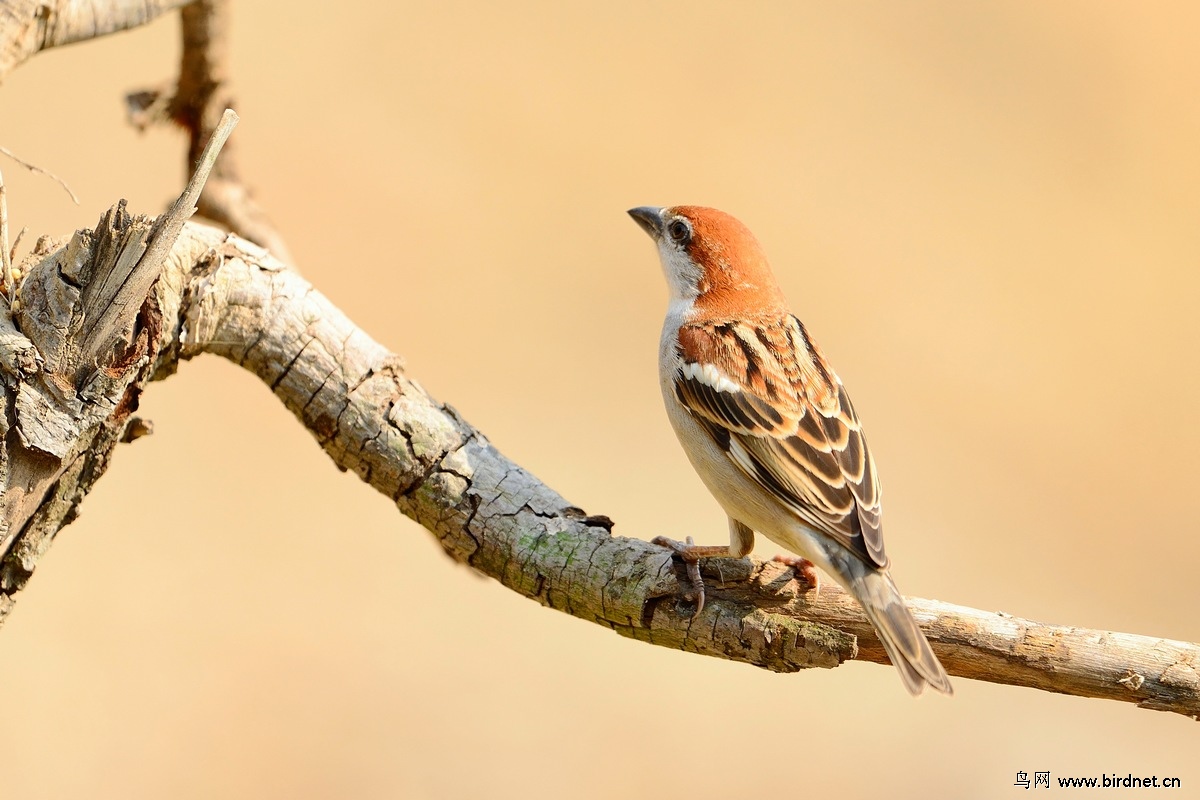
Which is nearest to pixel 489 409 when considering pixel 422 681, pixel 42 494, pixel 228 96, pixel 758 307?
pixel 422 681

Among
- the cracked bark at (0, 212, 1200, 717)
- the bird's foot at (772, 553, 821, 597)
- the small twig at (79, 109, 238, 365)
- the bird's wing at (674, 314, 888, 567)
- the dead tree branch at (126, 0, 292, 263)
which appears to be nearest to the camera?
the small twig at (79, 109, 238, 365)

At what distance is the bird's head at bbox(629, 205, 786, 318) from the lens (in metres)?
4.47

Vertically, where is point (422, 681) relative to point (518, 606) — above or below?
below

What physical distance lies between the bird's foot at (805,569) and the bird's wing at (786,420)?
13 cm

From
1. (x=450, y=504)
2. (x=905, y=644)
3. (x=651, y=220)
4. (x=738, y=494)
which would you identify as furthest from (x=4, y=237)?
(x=905, y=644)

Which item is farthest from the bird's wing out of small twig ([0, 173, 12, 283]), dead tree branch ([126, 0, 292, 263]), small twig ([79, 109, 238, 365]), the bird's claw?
small twig ([0, 173, 12, 283])

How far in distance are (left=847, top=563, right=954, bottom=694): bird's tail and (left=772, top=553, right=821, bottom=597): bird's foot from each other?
0.26 m

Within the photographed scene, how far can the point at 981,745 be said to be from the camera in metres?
7.34

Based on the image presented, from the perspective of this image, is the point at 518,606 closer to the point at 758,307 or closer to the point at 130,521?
the point at 130,521

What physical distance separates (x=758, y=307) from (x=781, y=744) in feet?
13.5

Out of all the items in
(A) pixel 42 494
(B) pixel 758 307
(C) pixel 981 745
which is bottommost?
(A) pixel 42 494

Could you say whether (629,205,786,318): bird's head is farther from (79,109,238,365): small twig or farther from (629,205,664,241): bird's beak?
(79,109,238,365): small twig

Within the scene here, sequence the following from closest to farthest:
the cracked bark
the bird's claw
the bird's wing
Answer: the cracked bark, the bird's claw, the bird's wing

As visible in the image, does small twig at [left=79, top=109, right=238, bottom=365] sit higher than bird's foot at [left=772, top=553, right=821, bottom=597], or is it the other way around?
bird's foot at [left=772, top=553, right=821, bottom=597]
